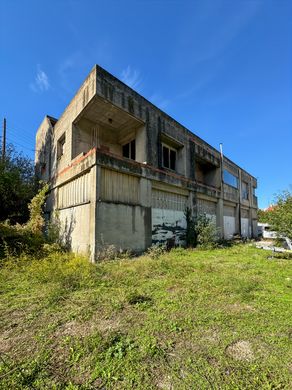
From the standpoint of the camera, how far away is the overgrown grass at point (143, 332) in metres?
2.20

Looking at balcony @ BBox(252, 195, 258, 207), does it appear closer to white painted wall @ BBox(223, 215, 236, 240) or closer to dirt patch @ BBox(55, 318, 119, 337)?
white painted wall @ BBox(223, 215, 236, 240)

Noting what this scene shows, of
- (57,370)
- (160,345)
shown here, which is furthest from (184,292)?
(57,370)

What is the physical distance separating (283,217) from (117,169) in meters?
8.66

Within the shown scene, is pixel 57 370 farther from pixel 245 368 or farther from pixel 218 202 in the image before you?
pixel 218 202

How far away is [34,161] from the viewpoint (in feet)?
55.1

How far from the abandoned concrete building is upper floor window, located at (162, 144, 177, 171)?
66 millimetres

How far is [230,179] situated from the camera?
65.3 ft

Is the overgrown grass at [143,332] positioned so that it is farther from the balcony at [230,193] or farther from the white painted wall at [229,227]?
the balcony at [230,193]

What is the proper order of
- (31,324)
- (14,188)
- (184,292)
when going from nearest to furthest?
(31,324) → (184,292) → (14,188)

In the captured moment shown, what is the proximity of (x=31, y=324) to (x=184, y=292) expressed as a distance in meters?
3.02

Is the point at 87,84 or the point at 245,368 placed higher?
the point at 87,84

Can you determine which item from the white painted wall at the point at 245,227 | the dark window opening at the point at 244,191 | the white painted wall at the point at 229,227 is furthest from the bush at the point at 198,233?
the dark window opening at the point at 244,191

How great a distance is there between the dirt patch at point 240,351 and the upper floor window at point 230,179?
17.1 metres

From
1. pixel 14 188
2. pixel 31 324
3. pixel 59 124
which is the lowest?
pixel 31 324
